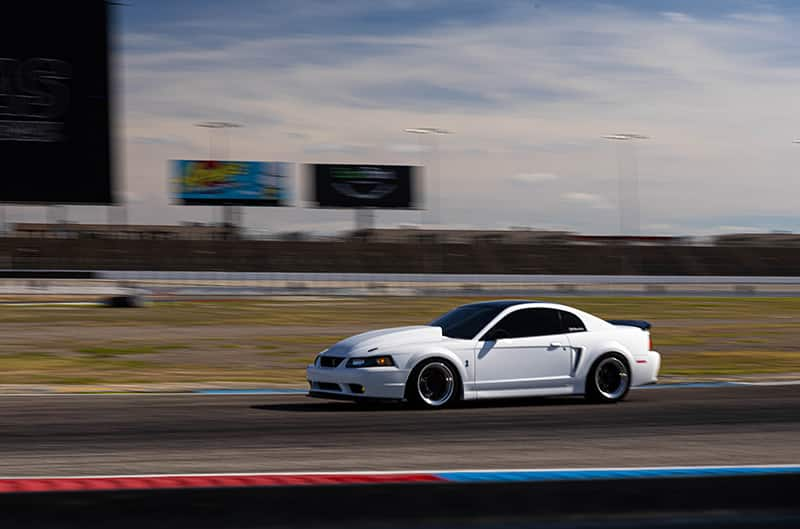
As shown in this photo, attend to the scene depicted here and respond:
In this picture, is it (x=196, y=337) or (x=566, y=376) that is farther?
(x=196, y=337)

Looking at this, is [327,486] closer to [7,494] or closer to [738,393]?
[7,494]

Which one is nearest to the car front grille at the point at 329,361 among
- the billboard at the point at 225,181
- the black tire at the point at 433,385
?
the black tire at the point at 433,385

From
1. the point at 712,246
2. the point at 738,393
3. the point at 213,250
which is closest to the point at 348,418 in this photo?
the point at 738,393

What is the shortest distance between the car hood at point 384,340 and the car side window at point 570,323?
1.60 metres

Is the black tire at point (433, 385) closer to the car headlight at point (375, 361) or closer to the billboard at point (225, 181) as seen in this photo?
the car headlight at point (375, 361)

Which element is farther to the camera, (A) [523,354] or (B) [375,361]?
(A) [523,354]

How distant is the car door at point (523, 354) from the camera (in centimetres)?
1233

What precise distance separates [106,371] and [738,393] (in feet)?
32.9

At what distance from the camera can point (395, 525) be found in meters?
5.29

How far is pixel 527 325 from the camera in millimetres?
12773

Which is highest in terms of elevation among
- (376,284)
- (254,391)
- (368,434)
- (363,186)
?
(363,186)

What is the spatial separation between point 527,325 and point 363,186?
66.9 meters

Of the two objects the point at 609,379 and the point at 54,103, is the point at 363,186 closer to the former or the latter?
the point at 54,103

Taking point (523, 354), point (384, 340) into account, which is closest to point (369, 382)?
point (384, 340)
